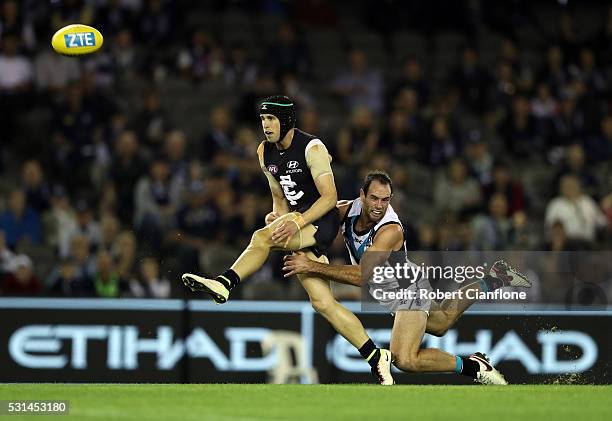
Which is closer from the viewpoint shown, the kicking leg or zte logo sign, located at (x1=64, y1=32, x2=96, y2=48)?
the kicking leg

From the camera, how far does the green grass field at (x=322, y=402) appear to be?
1095 cm

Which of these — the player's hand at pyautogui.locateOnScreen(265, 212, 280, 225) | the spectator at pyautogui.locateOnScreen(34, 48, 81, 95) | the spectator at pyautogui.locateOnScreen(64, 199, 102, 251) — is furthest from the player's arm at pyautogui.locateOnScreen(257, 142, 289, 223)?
the spectator at pyautogui.locateOnScreen(34, 48, 81, 95)

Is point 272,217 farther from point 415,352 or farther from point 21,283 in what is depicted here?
point 21,283

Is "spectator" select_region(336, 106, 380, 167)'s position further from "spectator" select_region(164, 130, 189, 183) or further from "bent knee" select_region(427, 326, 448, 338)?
"bent knee" select_region(427, 326, 448, 338)

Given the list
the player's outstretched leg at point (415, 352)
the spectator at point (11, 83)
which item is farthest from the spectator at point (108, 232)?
the player's outstretched leg at point (415, 352)

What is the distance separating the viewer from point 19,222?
18.8 m

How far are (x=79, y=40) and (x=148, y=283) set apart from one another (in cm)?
447

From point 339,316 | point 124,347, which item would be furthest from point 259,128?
point 339,316

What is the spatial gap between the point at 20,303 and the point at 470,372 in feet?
Result: 17.4

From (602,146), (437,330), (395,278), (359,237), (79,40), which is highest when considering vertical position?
(79,40)

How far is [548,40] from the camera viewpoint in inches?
957

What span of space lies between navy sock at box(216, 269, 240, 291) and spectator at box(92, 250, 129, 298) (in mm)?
4715

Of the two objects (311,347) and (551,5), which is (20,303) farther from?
(551,5)

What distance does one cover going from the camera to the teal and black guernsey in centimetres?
1313
